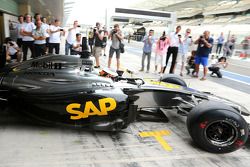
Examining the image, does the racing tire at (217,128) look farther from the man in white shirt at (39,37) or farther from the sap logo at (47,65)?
the man in white shirt at (39,37)

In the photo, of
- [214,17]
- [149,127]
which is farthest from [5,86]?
[214,17]

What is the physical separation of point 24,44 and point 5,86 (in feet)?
13.7

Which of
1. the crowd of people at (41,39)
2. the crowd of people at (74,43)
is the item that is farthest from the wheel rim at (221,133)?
the crowd of people at (74,43)

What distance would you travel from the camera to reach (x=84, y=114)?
10.5ft

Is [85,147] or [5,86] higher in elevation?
[5,86]

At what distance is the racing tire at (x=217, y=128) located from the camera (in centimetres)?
299

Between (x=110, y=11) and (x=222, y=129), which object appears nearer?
(x=222, y=129)

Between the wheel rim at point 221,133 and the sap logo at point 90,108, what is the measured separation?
1.24 meters

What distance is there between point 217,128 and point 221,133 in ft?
0.30

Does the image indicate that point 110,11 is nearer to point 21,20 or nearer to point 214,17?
point 21,20

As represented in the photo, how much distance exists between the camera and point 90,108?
318 cm

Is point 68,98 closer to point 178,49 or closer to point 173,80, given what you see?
point 173,80

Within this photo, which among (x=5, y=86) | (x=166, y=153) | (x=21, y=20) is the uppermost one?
(x=21, y=20)

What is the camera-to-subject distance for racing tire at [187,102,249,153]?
2988mm
